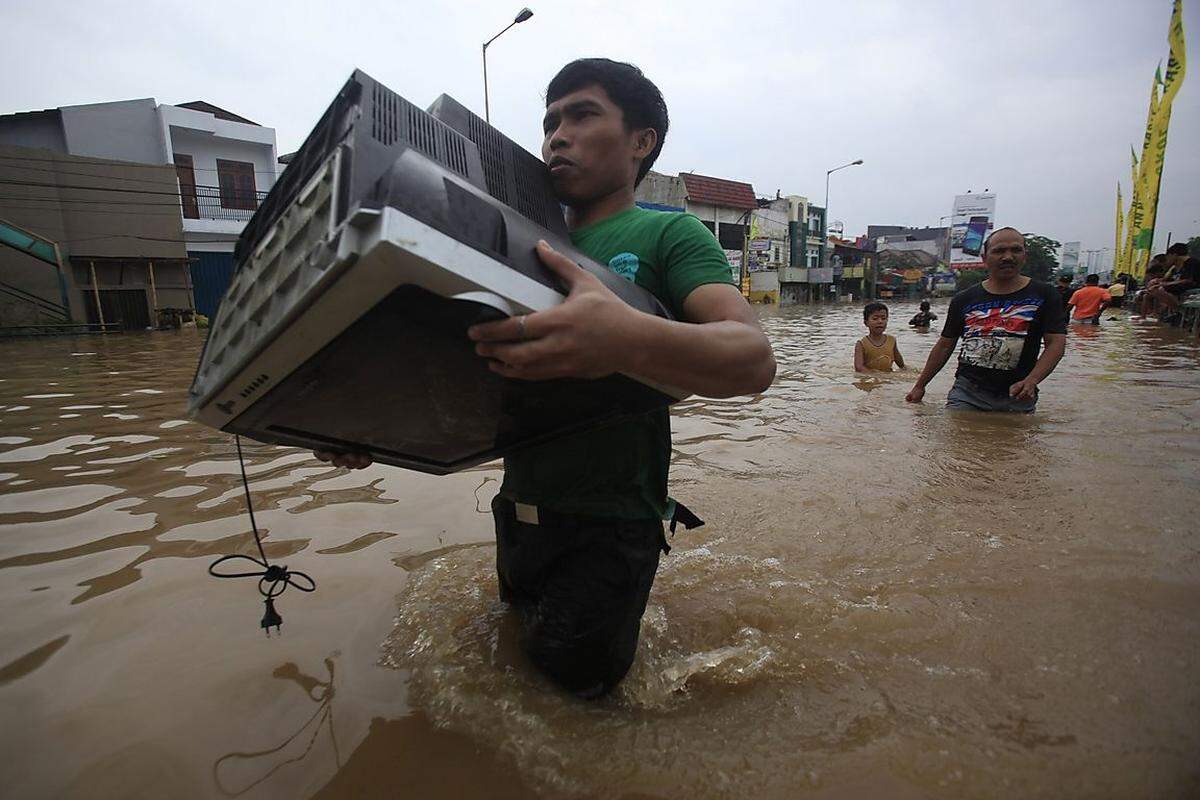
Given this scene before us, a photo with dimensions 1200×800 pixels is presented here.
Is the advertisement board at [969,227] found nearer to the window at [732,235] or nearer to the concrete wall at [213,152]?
the window at [732,235]

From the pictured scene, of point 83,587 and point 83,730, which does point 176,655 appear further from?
point 83,587

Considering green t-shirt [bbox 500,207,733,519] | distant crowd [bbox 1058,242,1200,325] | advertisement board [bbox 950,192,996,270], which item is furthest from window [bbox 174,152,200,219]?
advertisement board [bbox 950,192,996,270]

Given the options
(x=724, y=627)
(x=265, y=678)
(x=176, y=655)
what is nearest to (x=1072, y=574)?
(x=724, y=627)

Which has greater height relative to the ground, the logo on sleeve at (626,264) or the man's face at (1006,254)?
the man's face at (1006,254)

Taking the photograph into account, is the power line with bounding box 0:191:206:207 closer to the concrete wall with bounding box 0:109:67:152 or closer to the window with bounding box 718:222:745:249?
the concrete wall with bounding box 0:109:67:152

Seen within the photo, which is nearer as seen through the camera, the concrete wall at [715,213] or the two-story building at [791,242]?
the concrete wall at [715,213]

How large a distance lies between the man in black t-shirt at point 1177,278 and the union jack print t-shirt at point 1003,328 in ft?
29.3

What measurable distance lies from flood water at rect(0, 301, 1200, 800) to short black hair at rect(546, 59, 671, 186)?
1524 mm

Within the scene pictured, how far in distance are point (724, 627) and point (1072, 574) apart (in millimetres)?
1320

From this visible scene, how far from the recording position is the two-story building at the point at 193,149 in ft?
64.0

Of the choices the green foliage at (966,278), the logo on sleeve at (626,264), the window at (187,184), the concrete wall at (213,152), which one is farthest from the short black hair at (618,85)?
the green foliage at (966,278)

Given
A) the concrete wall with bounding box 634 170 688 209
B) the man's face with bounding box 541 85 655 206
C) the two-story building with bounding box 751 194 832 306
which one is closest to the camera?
the man's face with bounding box 541 85 655 206

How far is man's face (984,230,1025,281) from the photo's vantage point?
419 centimetres

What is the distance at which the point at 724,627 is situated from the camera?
194 cm
